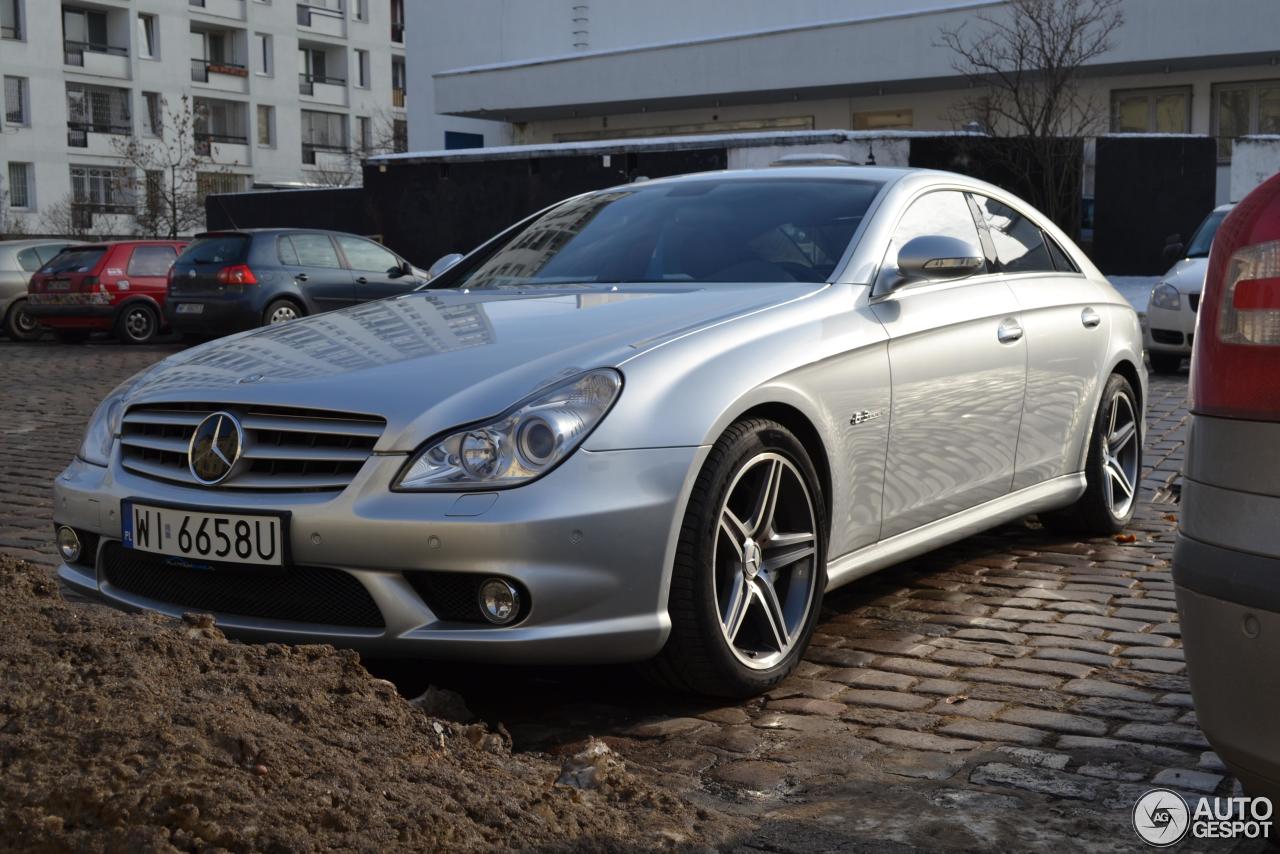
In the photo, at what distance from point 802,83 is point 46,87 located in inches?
1374

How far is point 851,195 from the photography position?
5281mm

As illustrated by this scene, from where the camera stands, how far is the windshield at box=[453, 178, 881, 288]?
5027 millimetres

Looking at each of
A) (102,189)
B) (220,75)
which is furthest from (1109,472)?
(220,75)

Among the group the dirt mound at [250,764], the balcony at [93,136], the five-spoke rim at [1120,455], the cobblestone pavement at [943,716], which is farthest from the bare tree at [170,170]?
the dirt mound at [250,764]

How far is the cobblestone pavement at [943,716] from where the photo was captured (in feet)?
10.9

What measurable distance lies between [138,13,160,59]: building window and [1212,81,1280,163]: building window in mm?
44065

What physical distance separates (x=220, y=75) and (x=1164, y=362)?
184ft

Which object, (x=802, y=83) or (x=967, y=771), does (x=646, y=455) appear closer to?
(x=967, y=771)

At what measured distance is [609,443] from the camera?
3779 millimetres

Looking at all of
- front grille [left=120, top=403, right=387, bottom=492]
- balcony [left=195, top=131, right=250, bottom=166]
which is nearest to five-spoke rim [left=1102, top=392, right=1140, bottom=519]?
front grille [left=120, top=403, right=387, bottom=492]

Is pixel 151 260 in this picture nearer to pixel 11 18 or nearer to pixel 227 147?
pixel 11 18

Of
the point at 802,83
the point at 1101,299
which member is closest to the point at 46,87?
the point at 802,83

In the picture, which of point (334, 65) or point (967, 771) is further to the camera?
point (334, 65)

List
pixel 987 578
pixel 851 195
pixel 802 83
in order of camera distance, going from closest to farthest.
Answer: pixel 851 195 < pixel 987 578 < pixel 802 83
